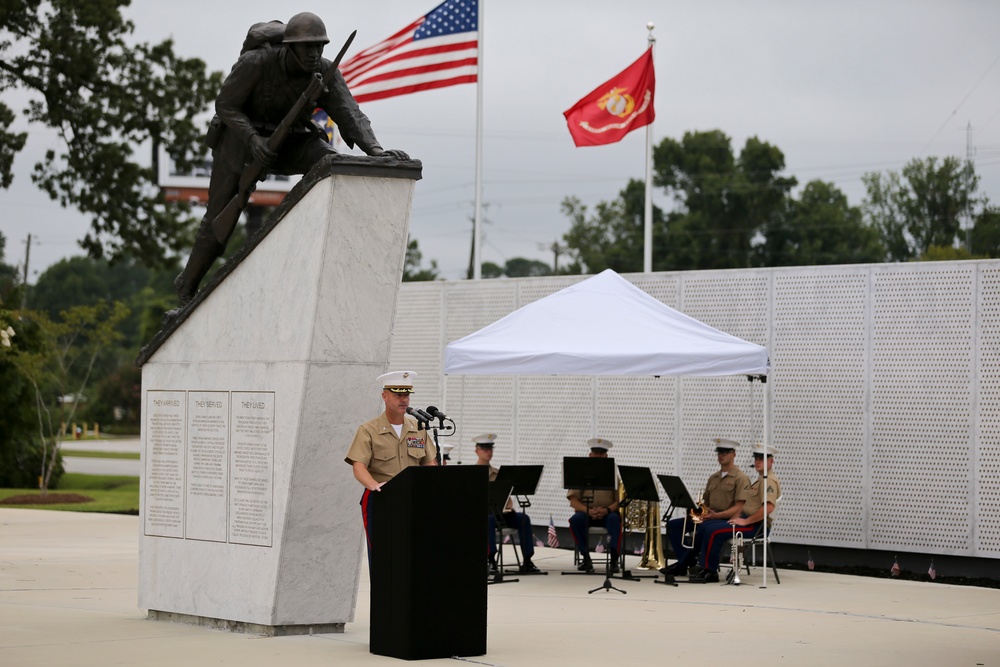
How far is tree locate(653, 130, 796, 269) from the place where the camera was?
72.6 metres

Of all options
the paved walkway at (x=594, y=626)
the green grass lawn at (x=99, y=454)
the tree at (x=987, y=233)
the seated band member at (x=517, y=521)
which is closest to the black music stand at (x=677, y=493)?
the paved walkway at (x=594, y=626)

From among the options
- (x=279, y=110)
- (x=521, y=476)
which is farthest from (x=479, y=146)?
(x=279, y=110)

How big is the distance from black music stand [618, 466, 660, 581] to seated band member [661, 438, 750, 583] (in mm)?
433

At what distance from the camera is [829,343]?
16.1m

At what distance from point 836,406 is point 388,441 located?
824 cm

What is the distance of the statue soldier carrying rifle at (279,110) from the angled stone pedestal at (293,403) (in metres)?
0.64

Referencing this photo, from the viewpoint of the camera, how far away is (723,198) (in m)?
73.1

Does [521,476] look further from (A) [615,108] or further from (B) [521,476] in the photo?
(A) [615,108]

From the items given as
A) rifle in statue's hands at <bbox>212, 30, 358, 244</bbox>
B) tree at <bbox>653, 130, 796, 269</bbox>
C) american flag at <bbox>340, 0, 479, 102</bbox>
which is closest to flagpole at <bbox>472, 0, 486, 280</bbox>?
american flag at <bbox>340, 0, 479, 102</bbox>

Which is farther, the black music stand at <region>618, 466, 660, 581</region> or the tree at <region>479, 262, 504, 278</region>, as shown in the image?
the tree at <region>479, 262, 504, 278</region>

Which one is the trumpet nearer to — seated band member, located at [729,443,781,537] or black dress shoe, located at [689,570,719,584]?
seated band member, located at [729,443,781,537]

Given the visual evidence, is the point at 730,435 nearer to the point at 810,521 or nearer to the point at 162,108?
the point at 810,521

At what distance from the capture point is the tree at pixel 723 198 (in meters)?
72.6

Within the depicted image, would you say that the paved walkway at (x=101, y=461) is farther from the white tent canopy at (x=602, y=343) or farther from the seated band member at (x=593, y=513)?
the white tent canopy at (x=602, y=343)
